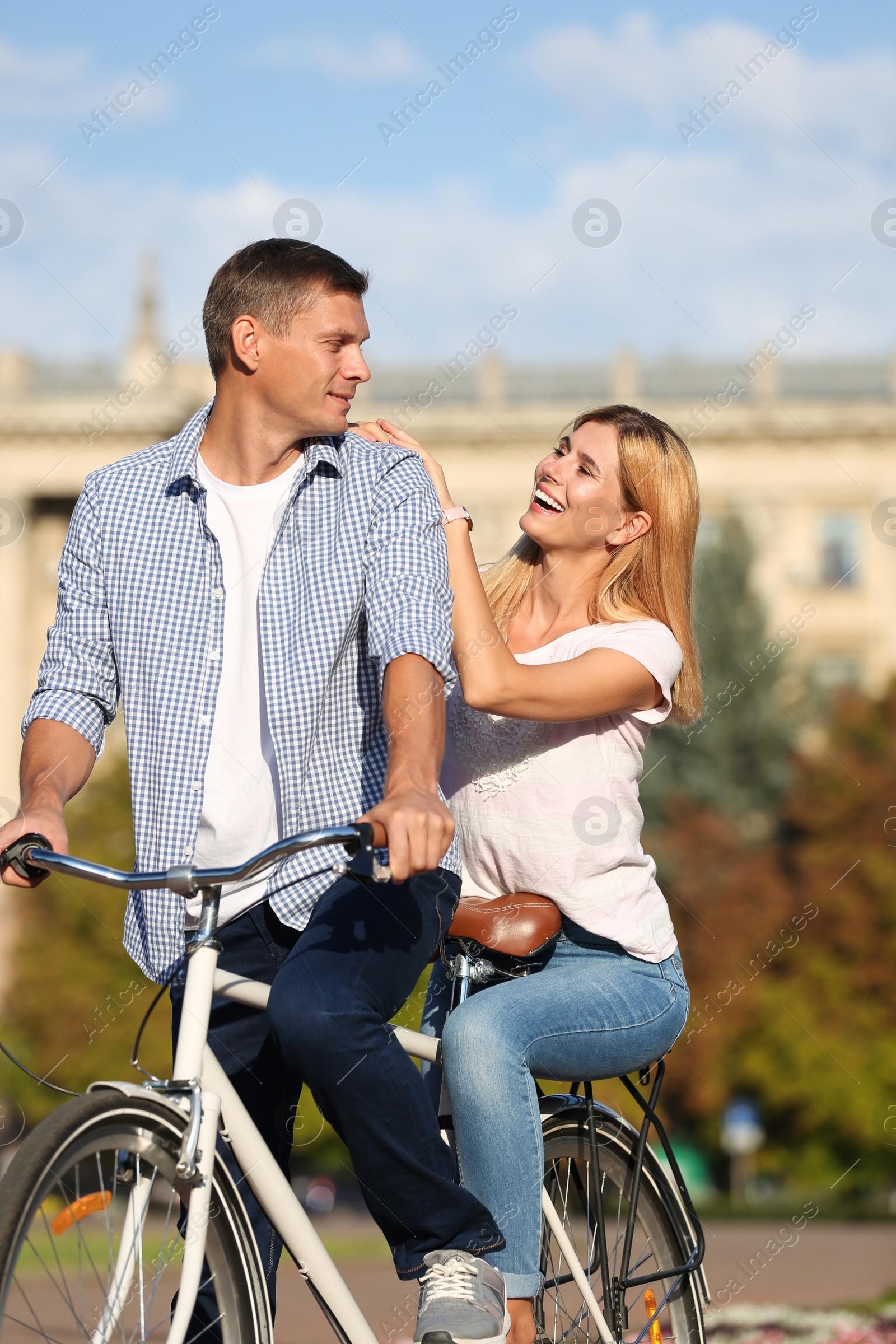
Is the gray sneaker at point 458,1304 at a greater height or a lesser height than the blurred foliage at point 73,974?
lesser

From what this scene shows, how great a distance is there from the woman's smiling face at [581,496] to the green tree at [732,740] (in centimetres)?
3710

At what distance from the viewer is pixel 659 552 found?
377cm

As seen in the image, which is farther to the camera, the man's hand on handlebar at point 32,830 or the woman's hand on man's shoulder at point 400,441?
the woman's hand on man's shoulder at point 400,441

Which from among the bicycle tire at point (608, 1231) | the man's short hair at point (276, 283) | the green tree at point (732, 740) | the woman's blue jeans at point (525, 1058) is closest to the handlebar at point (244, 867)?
the woman's blue jeans at point (525, 1058)

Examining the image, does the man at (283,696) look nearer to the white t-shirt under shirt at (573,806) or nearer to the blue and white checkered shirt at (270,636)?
the blue and white checkered shirt at (270,636)

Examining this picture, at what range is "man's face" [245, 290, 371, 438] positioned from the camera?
3246 mm

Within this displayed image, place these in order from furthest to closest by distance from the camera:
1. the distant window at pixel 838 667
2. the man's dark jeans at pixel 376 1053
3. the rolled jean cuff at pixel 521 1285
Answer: the distant window at pixel 838 667
the rolled jean cuff at pixel 521 1285
the man's dark jeans at pixel 376 1053

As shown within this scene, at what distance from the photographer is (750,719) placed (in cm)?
4338

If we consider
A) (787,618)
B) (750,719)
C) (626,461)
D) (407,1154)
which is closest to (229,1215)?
(407,1154)

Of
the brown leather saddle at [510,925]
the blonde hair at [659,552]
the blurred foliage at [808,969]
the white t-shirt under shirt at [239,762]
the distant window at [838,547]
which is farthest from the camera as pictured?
the distant window at [838,547]

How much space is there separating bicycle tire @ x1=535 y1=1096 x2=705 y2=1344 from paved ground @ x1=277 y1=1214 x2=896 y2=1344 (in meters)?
0.46

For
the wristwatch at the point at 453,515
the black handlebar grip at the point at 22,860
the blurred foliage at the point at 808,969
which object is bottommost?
the black handlebar grip at the point at 22,860

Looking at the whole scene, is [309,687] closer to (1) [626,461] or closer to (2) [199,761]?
(2) [199,761]

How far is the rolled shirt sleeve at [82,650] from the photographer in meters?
3.22
